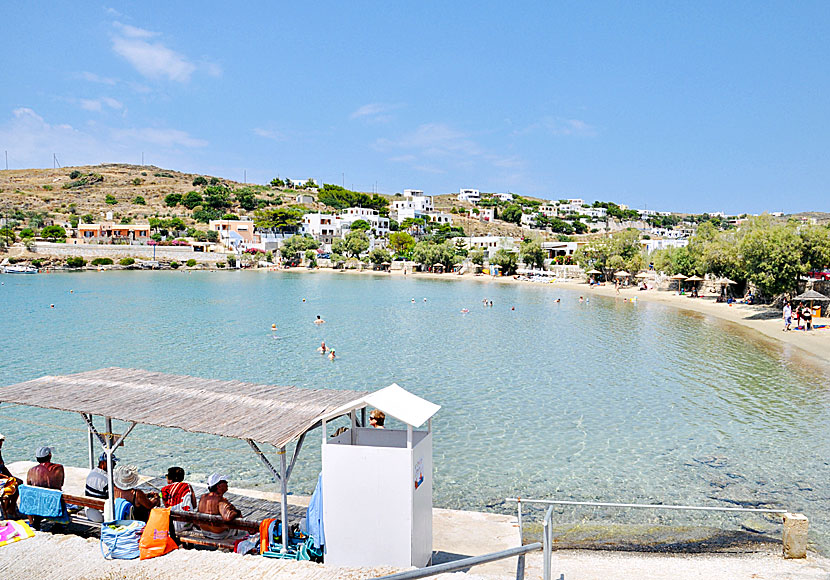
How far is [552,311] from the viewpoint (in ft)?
145

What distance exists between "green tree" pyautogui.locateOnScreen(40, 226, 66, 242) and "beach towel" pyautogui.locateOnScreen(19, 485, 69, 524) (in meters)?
105

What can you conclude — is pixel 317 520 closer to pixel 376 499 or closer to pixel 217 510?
pixel 376 499

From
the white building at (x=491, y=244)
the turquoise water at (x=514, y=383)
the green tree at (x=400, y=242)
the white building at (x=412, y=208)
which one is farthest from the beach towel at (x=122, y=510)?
the white building at (x=412, y=208)

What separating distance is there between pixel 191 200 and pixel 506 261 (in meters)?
87.0

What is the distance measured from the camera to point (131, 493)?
305 inches

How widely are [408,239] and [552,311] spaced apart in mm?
62394

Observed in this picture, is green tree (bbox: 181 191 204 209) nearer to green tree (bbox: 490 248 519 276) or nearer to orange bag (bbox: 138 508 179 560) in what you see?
green tree (bbox: 490 248 519 276)

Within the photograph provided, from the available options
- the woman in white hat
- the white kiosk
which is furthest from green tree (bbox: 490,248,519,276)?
the white kiosk

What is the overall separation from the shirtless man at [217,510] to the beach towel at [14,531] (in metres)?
2.11

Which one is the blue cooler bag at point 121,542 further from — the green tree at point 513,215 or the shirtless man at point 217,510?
the green tree at point 513,215

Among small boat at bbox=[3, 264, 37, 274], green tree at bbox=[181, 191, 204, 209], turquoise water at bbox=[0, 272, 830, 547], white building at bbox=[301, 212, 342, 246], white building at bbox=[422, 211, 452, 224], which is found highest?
green tree at bbox=[181, 191, 204, 209]

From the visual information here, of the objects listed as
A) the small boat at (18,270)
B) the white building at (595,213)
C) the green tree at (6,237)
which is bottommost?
the small boat at (18,270)

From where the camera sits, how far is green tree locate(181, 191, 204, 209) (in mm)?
135125

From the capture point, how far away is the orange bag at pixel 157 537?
21.9 feet
